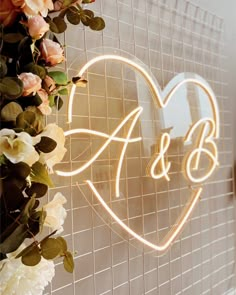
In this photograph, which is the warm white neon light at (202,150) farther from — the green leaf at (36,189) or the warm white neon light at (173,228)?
the green leaf at (36,189)

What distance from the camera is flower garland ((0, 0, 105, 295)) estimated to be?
2.43 ft

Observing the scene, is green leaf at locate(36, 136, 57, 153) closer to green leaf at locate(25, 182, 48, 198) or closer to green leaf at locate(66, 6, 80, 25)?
green leaf at locate(25, 182, 48, 198)

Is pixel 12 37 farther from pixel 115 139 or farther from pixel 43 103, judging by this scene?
pixel 115 139

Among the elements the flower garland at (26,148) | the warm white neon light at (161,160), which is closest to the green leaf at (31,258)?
the flower garland at (26,148)

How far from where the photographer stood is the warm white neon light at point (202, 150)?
57.6 inches

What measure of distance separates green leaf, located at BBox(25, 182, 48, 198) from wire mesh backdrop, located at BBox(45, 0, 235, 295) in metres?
0.23

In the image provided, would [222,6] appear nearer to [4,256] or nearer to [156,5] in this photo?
[156,5]

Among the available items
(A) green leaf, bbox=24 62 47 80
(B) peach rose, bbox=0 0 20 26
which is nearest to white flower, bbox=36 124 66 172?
(A) green leaf, bbox=24 62 47 80

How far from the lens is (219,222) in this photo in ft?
5.64

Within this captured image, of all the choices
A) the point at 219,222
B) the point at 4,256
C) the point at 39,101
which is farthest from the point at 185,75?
the point at 4,256

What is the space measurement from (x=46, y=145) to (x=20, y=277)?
0.24m

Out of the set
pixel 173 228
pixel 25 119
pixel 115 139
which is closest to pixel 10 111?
pixel 25 119

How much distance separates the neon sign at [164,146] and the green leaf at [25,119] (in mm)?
258

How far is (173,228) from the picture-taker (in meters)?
1.41
